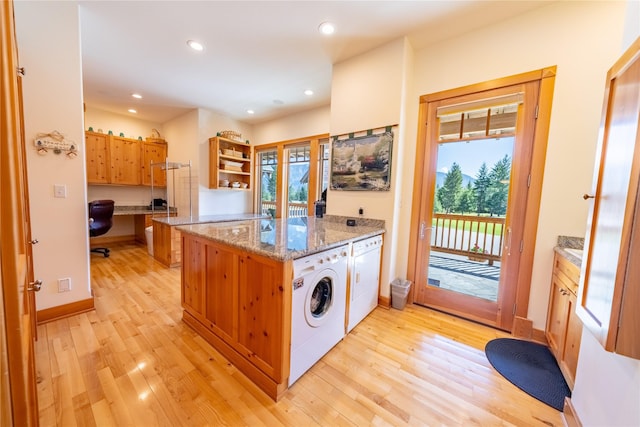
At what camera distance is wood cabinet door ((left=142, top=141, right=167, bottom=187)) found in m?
5.02

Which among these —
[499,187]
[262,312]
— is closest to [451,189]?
[499,187]

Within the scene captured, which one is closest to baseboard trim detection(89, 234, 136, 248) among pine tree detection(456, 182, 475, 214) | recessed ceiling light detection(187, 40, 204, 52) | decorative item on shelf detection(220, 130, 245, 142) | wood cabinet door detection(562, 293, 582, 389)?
decorative item on shelf detection(220, 130, 245, 142)

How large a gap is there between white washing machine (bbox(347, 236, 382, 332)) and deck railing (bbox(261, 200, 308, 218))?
91.6 inches

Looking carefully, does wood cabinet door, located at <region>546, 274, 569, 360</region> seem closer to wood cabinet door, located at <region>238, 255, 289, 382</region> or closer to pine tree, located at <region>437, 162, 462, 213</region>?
pine tree, located at <region>437, 162, 462, 213</region>

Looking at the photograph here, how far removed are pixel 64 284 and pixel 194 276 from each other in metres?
1.37

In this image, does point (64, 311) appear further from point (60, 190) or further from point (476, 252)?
point (476, 252)

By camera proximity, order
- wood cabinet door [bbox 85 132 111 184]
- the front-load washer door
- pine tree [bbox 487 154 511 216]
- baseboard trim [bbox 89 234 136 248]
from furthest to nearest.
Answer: baseboard trim [bbox 89 234 136 248]
wood cabinet door [bbox 85 132 111 184]
pine tree [bbox 487 154 511 216]
the front-load washer door

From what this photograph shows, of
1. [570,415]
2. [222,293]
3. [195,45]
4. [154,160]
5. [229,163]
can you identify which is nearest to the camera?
[570,415]

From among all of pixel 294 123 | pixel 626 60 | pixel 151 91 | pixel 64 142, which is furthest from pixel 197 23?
pixel 626 60

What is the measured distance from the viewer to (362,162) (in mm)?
2652

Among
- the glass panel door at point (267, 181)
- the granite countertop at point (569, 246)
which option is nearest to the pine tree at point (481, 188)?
the granite countertop at point (569, 246)

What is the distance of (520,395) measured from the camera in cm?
150

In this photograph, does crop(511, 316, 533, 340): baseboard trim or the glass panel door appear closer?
crop(511, 316, 533, 340): baseboard trim

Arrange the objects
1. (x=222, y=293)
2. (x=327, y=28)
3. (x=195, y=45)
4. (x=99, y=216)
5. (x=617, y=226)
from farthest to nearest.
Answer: (x=99, y=216)
(x=195, y=45)
(x=327, y=28)
(x=222, y=293)
(x=617, y=226)
